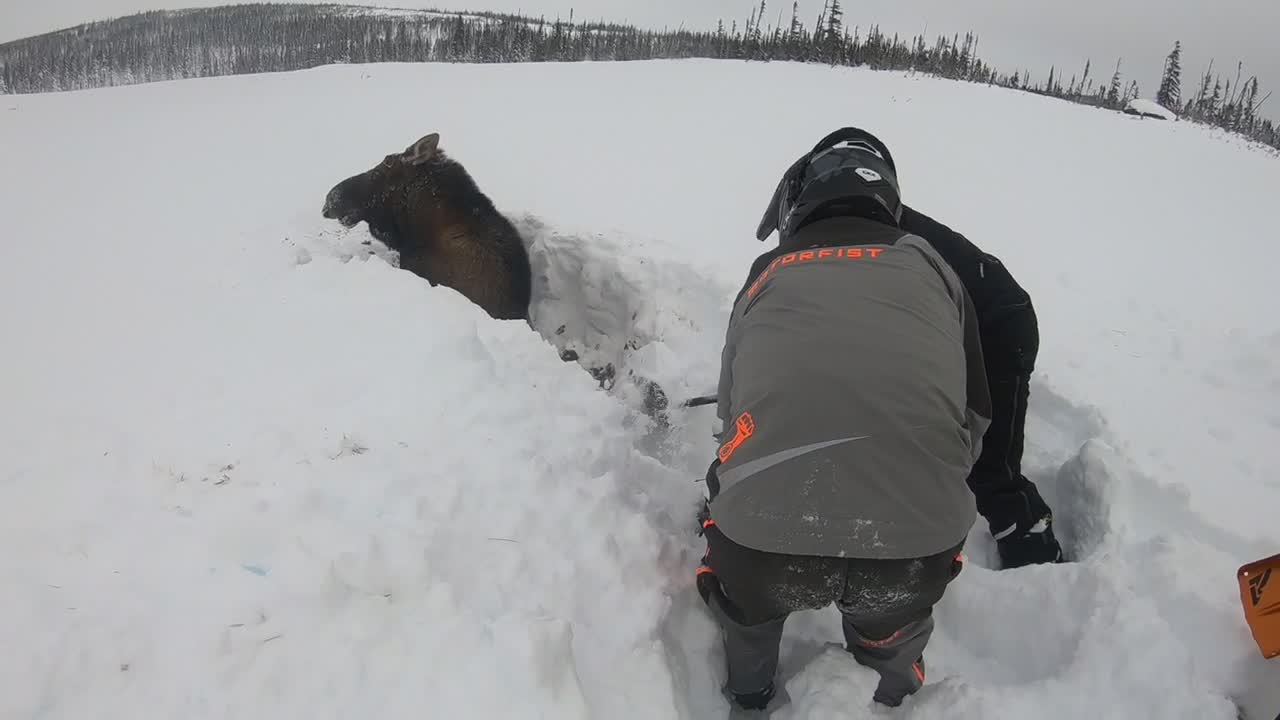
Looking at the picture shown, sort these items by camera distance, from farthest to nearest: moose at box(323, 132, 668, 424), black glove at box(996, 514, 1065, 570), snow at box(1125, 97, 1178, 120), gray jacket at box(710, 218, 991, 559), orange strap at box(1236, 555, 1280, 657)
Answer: snow at box(1125, 97, 1178, 120) → moose at box(323, 132, 668, 424) → black glove at box(996, 514, 1065, 570) → orange strap at box(1236, 555, 1280, 657) → gray jacket at box(710, 218, 991, 559)

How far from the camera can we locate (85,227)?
5559 millimetres

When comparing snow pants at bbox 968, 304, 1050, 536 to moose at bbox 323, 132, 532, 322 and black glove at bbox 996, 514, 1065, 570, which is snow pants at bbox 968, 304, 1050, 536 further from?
moose at bbox 323, 132, 532, 322

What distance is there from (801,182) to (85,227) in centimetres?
645

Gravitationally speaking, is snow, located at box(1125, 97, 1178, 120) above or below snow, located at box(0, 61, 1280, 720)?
above

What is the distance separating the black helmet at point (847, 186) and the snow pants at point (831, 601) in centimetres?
118

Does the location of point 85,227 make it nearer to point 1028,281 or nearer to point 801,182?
point 801,182

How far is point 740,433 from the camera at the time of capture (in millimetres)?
1920

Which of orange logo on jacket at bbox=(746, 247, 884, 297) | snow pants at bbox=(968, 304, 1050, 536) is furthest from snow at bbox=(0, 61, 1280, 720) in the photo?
orange logo on jacket at bbox=(746, 247, 884, 297)

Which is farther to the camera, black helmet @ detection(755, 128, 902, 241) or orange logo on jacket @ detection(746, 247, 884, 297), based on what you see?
black helmet @ detection(755, 128, 902, 241)

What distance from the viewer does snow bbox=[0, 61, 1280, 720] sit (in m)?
1.92

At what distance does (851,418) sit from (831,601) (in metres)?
0.70

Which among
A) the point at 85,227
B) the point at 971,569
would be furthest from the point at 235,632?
the point at 85,227

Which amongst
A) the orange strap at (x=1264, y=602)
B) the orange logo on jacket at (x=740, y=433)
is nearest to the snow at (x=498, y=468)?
the orange strap at (x=1264, y=602)

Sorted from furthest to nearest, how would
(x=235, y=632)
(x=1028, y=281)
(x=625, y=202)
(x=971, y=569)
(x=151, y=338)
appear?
(x=625, y=202), (x=1028, y=281), (x=151, y=338), (x=971, y=569), (x=235, y=632)
